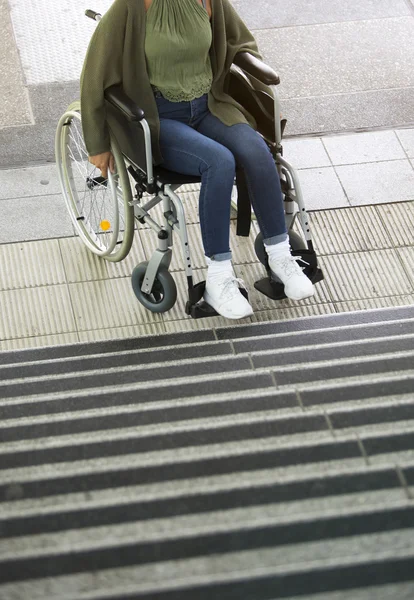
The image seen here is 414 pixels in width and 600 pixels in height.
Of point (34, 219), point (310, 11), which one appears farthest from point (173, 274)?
point (310, 11)

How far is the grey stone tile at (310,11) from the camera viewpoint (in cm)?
433

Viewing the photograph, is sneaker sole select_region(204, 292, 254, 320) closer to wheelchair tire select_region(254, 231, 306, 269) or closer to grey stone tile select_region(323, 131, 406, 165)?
wheelchair tire select_region(254, 231, 306, 269)

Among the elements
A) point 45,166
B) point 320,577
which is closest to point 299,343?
point 320,577

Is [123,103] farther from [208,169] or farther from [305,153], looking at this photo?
[305,153]

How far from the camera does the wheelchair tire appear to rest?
2672 millimetres

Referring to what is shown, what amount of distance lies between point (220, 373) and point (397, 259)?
49.8 inches

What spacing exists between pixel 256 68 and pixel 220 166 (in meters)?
0.37

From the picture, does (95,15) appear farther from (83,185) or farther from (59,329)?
(59,329)

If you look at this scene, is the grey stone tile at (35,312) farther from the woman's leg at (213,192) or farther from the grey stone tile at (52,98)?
the grey stone tile at (52,98)

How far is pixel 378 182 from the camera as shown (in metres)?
3.32

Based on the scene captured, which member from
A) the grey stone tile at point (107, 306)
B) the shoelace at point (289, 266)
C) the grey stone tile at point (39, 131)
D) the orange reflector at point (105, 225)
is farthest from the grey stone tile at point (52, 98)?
the shoelace at point (289, 266)

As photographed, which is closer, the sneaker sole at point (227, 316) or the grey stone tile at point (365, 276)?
the sneaker sole at point (227, 316)

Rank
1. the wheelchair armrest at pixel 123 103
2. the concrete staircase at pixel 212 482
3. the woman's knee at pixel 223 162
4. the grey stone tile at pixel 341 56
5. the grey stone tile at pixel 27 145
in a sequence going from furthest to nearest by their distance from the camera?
1. the grey stone tile at pixel 341 56
2. the grey stone tile at pixel 27 145
3. the woman's knee at pixel 223 162
4. the wheelchair armrest at pixel 123 103
5. the concrete staircase at pixel 212 482

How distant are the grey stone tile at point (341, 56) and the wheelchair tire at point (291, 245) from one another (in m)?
1.35
